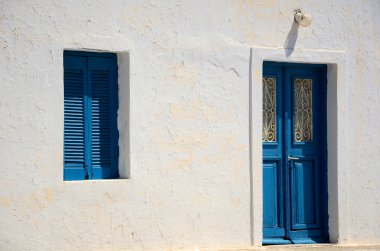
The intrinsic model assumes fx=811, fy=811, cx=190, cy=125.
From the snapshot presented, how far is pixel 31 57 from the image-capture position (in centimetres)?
756

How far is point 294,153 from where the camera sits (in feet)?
30.2

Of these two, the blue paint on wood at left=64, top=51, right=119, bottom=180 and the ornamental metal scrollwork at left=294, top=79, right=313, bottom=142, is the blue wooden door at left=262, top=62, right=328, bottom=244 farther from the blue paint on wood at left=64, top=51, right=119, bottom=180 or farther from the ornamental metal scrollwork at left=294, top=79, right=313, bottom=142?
the blue paint on wood at left=64, top=51, right=119, bottom=180

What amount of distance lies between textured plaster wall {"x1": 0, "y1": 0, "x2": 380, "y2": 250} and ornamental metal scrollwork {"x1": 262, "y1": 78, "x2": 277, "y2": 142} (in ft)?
1.23

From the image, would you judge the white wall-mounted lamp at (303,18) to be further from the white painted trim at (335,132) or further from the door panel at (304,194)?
the door panel at (304,194)

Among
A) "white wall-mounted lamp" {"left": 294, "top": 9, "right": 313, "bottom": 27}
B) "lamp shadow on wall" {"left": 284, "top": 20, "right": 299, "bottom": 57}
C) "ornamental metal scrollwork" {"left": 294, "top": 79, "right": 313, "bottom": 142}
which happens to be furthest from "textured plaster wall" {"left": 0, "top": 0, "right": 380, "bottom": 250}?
"ornamental metal scrollwork" {"left": 294, "top": 79, "right": 313, "bottom": 142}

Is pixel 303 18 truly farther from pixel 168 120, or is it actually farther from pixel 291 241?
pixel 291 241

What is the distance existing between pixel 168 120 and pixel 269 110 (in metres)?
1.43

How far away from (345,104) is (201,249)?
7.90 ft

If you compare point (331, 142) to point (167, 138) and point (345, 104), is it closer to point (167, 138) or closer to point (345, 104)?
point (345, 104)

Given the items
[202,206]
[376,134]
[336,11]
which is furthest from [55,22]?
[376,134]

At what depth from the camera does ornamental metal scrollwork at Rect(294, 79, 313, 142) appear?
9258 mm

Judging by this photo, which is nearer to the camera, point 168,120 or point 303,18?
point 168,120

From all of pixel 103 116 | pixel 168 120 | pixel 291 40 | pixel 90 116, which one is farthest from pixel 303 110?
pixel 90 116

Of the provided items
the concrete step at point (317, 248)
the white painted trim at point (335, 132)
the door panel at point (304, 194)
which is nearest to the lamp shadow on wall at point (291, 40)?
the white painted trim at point (335, 132)
